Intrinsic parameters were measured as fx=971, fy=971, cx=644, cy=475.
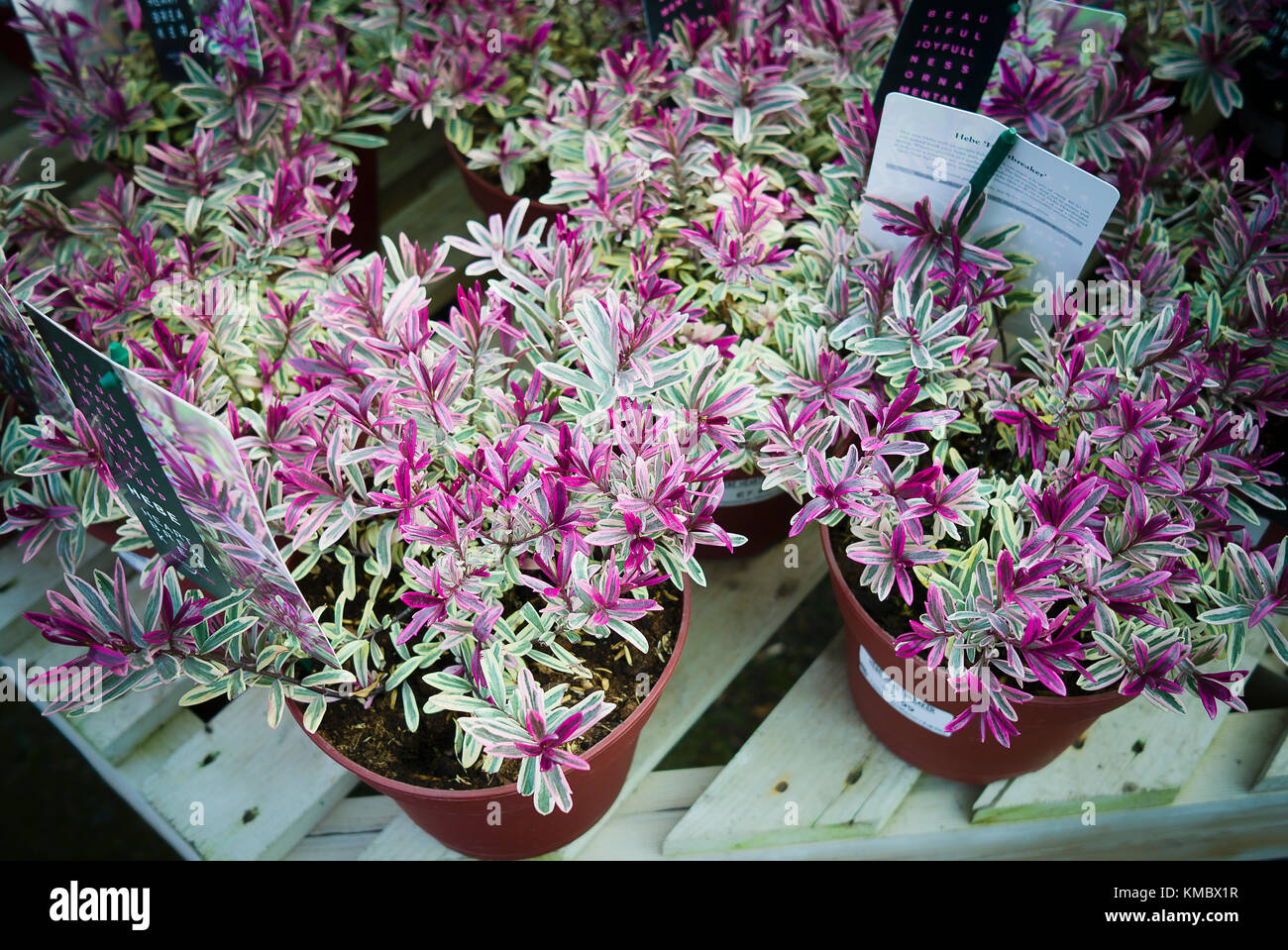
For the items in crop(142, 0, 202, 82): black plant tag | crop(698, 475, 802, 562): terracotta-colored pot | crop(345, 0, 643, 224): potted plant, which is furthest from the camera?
crop(345, 0, 643, 224): potted plant

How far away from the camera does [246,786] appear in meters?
1.28

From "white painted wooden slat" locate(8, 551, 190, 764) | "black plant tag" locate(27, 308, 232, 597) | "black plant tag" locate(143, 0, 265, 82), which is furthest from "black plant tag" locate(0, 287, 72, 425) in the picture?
"black plant tag" locate(143, 0, 265, 82)

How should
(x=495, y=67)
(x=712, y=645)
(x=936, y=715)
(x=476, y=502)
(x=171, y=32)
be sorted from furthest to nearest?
(x=495, y=67) → (x=171, y=32) → (x=712, y=645) → (x=936, y=715) → (x=476, y=502)

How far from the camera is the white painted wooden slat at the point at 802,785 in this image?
1223mm

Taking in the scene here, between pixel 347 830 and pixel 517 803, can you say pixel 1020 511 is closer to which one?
pixel 517 803

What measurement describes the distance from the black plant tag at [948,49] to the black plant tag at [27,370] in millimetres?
1006

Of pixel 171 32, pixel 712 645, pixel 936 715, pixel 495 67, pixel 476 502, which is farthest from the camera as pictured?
pixel 495 67

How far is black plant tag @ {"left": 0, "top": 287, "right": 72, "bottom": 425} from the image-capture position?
87 centimetres

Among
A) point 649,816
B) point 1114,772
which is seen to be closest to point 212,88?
point 649,816

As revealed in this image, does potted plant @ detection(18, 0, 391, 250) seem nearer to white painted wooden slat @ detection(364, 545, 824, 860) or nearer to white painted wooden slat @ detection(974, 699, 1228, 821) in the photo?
white painted wooden slat @ detection(364, 545, 824, 860)

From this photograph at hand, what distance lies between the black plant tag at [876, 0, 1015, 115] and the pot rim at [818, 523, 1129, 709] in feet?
1.86

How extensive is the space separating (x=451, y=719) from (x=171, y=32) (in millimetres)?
1145

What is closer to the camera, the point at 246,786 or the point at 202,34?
the point at 246,786

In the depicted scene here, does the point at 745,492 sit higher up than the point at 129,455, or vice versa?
the point at 129,455
